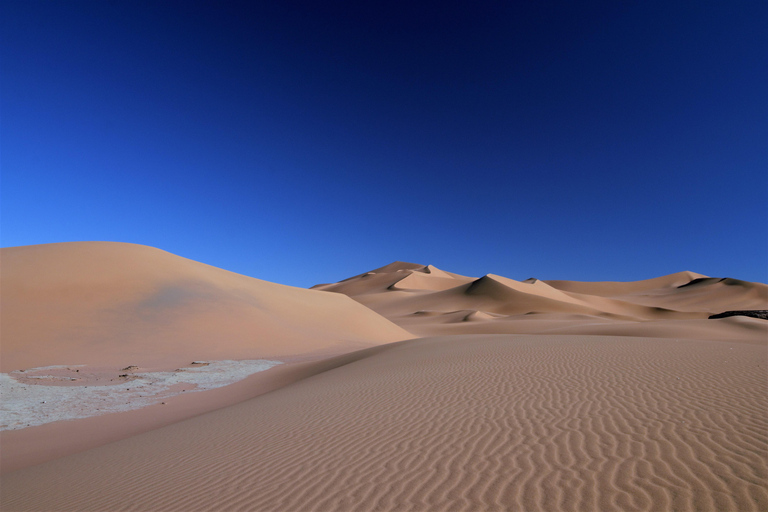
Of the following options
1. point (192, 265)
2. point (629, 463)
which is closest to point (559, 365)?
point (629, 463)

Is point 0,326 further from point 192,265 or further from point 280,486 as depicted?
point 280,486

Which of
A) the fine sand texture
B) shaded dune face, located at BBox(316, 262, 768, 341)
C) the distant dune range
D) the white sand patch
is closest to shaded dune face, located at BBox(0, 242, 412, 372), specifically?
the fine sand texture

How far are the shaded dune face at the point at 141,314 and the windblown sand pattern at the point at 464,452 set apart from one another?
12.4 m

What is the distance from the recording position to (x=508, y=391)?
25.0 feet

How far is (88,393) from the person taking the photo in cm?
1170

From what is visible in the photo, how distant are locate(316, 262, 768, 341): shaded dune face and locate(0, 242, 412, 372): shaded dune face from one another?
54.6 ft

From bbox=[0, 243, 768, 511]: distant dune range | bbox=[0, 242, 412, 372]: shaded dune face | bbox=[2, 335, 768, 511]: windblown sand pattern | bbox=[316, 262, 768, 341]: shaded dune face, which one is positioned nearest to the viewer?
bbox=[2, 335, 768, 511]: windblown sand pattern

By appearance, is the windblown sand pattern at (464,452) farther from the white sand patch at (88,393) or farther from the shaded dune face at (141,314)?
the shaded dune face at (141,314)

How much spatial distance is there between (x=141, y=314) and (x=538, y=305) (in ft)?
183

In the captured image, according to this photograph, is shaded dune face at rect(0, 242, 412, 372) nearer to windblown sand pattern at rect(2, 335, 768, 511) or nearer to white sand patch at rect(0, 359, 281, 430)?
white sand patch at rect(0, 359, 281, 430)

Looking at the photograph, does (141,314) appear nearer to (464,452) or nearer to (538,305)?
(464,452)

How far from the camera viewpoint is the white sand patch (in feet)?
32.0

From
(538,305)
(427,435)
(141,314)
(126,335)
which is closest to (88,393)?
(126,335)

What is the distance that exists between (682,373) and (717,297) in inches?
3657
